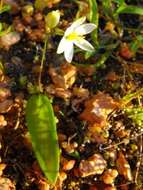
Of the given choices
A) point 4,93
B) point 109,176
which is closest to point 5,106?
point 4,93

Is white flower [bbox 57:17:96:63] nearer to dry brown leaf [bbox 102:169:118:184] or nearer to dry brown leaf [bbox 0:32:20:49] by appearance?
dry brown leaf [bbox 0:32:20:49]

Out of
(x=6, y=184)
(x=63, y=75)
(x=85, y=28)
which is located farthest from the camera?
(x=63, y=75)

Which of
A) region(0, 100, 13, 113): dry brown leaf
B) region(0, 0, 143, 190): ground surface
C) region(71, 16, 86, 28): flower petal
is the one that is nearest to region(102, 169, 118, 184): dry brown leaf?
region(0, 0, 143, 190): ground surface

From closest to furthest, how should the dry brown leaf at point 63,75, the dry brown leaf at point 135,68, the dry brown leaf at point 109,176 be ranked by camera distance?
the dry brown leaf at point 109,176
the dry brown leaf at point 63,75
the dry brown leaf at point 135,68

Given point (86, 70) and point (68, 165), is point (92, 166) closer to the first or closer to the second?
point (68, 165)

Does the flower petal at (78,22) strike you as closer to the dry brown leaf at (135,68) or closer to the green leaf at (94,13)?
the green leaf at (94,13)

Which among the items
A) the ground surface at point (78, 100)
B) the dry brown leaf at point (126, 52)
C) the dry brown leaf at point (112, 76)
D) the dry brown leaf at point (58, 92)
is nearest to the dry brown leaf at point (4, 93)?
the ground surface at point (78, 100)

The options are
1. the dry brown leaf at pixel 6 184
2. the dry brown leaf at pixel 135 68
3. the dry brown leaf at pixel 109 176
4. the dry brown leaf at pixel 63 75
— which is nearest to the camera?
the dry brown leaf at pixel 6 184
